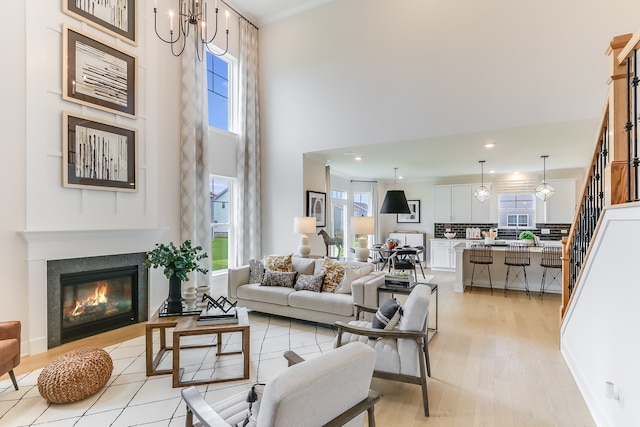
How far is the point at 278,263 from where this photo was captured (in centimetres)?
473

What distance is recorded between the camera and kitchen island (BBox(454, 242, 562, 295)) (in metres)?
6.14

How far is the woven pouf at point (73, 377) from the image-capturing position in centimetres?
238

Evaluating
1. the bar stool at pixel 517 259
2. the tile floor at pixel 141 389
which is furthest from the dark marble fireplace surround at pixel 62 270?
the bar stool at pixel 517 259

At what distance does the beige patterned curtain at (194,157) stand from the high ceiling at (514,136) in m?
1.77

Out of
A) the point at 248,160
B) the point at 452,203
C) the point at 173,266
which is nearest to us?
the point at 173,266

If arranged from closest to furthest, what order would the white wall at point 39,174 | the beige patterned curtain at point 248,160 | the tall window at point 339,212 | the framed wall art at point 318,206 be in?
the white wall at point 39,174
the beige patterned curtain at point 248,160
the framed wall art at point 318,206
the tall window at point 339,212

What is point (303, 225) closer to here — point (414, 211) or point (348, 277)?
point (348, 277)

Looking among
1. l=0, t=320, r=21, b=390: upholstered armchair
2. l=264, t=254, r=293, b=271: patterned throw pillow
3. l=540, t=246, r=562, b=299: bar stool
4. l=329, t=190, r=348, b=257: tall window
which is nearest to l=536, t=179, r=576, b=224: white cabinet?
l=540, t=246, r=562, b=299: bar stool

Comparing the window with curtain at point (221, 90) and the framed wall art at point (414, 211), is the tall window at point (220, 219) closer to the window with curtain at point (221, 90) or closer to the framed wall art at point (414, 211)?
the window with curtain at point (221, 90)

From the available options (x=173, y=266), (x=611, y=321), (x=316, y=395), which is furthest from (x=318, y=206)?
(x=316, y=395)

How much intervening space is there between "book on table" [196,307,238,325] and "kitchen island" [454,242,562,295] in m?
4.79

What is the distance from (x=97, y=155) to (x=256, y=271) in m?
2.53

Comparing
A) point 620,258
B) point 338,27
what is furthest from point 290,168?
point 620,258

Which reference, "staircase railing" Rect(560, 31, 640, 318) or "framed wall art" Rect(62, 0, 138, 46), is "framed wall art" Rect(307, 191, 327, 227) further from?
"staircase railing" Rect(560, 31, 640, 318)
